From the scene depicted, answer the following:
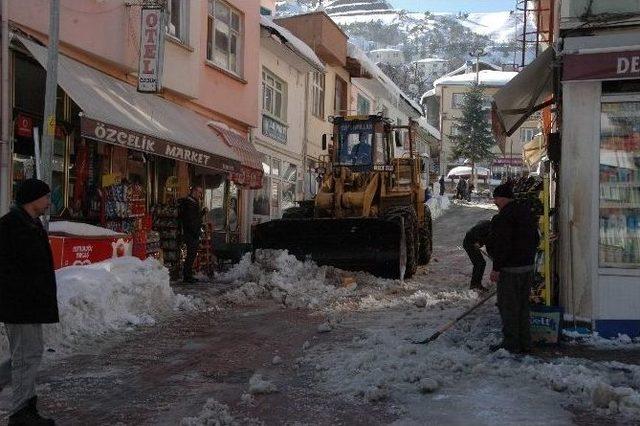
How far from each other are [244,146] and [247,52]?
2810mm

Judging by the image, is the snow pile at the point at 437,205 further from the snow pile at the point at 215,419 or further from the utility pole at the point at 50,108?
the snow pile at the point at 215,419

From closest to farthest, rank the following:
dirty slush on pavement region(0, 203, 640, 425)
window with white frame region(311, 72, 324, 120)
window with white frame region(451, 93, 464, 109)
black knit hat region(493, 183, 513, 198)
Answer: dirty slush on pavement region(0, 203, 640, 425) → black knit hat region(493, 183, 513, 198) → window with white frame region(311, 72, 324, 120) → window with white frame region(451, 93, 464, 109)

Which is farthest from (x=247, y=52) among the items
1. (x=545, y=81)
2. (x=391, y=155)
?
(x=545, y=81)

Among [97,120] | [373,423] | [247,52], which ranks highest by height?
[247,52]

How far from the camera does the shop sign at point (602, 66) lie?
24.3 feet

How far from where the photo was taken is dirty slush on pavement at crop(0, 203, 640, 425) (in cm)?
519

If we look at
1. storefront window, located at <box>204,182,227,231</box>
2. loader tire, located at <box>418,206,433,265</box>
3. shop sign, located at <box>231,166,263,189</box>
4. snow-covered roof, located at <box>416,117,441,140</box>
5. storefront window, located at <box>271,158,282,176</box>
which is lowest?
loader tire, located at <box>418,206,433,265</box>

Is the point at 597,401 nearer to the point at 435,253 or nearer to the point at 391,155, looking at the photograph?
the point at 391,155

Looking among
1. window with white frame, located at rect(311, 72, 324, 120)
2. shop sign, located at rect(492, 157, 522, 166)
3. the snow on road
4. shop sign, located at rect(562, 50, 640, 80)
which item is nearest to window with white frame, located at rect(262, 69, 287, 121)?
window with white frame, located at rect(311, 72, 324, 120)

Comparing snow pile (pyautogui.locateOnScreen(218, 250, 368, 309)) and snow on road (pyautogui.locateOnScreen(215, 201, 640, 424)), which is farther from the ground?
snow pile (pyautogui.locateOnScreen(218, 250, 368, 309))

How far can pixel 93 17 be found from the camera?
1176 centimetres

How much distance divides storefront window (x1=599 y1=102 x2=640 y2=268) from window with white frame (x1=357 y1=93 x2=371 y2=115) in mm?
23657

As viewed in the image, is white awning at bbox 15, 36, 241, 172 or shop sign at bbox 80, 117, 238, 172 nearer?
shop sign at bbox 80, 117, 238, 172

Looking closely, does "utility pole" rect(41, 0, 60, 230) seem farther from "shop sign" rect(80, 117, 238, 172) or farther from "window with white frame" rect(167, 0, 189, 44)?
"window with white frame" rect(167, 0, 189, 44)
